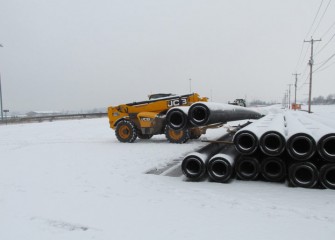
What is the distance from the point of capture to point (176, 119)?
23.5ft

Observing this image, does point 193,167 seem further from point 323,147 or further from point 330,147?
point 330,147

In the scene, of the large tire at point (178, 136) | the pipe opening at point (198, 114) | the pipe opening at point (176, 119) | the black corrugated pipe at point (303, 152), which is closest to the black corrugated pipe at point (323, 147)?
the black corrugated pipe at point (303, 152)

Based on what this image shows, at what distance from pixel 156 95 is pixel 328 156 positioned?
11240mm

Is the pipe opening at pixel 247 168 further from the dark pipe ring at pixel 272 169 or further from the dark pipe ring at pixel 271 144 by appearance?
the dark pipe ring at pixel 271 144

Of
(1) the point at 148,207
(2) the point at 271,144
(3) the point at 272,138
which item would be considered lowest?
(1) the point at 148,207

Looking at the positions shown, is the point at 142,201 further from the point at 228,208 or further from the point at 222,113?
the point at 222,113

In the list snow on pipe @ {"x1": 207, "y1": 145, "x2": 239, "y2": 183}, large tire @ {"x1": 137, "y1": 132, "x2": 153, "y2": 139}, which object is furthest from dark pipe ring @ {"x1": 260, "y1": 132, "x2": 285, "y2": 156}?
large tire @ {"x1": 137, "y1": 132, "x2": 153, "y2": 139}

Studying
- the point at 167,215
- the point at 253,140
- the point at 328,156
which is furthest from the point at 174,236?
the point at 328,156

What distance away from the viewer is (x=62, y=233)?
4.03 metres

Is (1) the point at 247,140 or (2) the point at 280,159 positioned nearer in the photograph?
(2) the point at 280,159

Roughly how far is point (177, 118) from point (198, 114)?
0.56 metres

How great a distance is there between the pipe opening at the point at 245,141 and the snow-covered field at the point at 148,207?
0.77m

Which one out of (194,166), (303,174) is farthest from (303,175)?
(194,166)

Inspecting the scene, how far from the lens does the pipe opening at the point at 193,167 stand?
6.52 m
